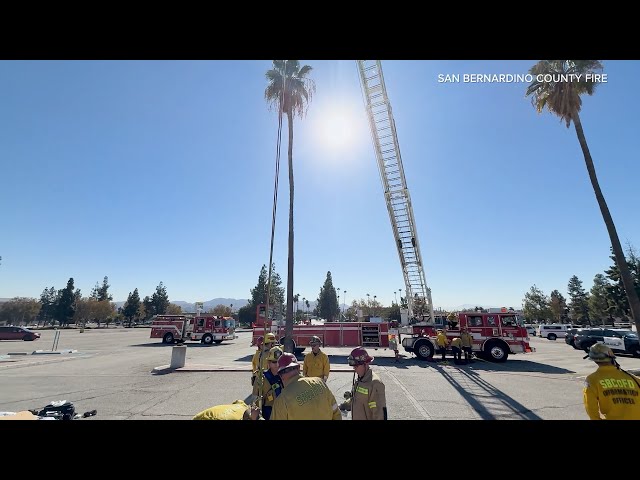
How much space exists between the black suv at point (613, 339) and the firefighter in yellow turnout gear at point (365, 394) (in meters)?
21.8

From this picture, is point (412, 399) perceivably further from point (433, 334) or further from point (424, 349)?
point (433, 334)

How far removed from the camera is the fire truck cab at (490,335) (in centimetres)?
1592

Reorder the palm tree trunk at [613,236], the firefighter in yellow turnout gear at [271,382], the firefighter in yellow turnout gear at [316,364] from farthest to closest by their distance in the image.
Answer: the palm tree trunk at [613,236], the firefighter in yellow turnout gear at [316,364], the firefighter in yellow turnout gear at [271,382]

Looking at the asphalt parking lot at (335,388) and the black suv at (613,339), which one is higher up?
the black suv at (613,339)

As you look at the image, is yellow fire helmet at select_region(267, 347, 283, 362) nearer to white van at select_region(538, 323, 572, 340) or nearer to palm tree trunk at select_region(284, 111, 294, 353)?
palm tree trunk at select_region(284, 111, 294, 353)

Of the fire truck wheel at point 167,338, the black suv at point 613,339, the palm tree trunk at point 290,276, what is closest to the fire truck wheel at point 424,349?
the palm tree trunk at point 290,276

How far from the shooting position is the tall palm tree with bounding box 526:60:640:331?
45.1 feet

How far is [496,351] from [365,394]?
15130 millimetres

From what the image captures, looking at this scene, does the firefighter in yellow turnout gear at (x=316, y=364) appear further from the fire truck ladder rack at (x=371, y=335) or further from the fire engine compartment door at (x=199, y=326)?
the fire engine compartment door at (x=199, y=326)

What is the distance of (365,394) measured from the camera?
167 inches

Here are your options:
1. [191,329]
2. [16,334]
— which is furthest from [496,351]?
[16,334]
